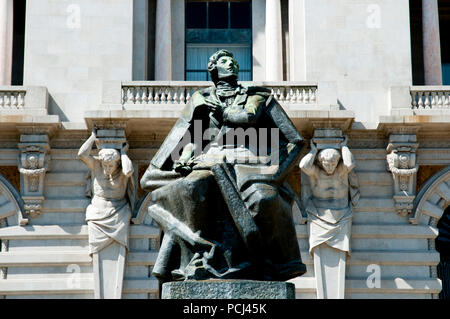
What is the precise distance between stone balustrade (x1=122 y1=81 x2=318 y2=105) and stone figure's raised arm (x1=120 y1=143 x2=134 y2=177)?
51.9 inches

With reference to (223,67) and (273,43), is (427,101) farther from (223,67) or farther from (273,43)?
(223,67)

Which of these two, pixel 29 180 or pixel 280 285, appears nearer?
pixel 280 285

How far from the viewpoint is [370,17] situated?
26.2 metres

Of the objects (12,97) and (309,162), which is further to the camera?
(12,97)

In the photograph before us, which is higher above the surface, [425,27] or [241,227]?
[425,27]

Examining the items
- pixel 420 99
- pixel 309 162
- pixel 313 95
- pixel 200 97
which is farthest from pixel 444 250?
pixel 200 97

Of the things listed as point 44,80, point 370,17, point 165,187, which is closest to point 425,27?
point 370,17

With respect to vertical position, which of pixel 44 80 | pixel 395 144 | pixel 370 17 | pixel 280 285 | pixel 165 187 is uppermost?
pixel 370 17

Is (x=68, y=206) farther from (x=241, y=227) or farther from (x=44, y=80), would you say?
(x=241, y=227)

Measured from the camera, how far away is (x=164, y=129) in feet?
80.1

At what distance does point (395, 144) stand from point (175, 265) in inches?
540

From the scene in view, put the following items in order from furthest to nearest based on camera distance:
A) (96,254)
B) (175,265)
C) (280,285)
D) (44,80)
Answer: (44,80)
(96,254)
(175,265)
(280,285)

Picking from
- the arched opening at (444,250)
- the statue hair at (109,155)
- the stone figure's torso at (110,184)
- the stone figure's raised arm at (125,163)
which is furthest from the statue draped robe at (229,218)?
the arched opening at (444,250)

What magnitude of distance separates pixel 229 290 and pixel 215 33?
60.1 feet
